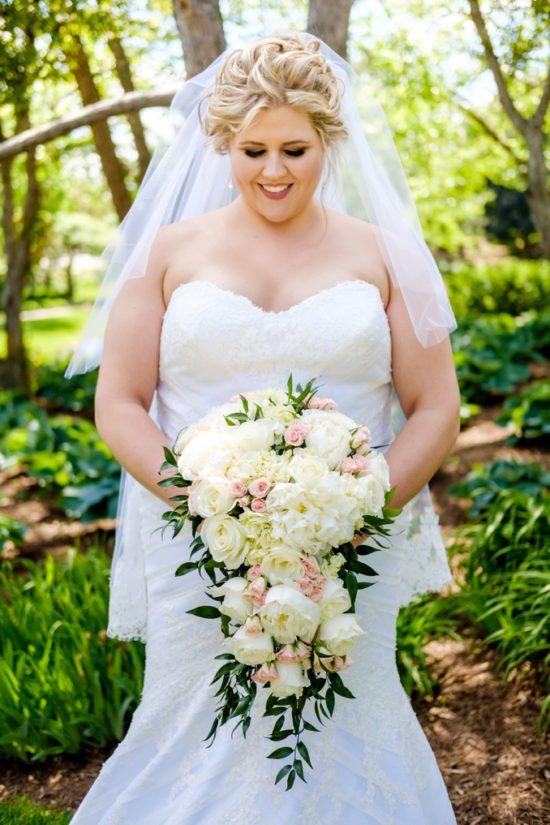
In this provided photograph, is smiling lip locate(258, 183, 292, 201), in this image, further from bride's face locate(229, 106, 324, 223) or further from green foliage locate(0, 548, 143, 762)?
green foliage locate(0, 548, 143, 762)

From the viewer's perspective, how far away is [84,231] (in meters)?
27.4

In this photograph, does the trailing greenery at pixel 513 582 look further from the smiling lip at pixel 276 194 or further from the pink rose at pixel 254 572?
the smiling lip at pixel 276 194

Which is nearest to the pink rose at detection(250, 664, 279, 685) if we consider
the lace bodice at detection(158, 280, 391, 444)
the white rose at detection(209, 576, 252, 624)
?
the white rose at detection(209, 576, 252, 624)

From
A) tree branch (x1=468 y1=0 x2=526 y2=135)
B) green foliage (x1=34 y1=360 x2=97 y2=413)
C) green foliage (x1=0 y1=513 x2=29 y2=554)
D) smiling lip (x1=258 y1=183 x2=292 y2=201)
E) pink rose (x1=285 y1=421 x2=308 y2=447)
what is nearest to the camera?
pink rose (x1=285 y1=421 x2=308 y2=447)

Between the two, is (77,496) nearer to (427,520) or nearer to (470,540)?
(470,540)

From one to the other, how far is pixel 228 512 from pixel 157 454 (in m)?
0.64

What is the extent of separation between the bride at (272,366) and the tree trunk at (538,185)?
276cm

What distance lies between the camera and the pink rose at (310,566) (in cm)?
196

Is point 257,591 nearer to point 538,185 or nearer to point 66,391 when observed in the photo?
point 538,185

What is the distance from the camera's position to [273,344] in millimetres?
2592

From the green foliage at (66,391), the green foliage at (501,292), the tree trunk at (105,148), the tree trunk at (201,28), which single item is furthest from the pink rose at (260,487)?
the green foliage at (501,292)

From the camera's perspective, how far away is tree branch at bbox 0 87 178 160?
443 cm

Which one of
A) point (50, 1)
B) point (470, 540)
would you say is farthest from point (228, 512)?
point (50, 1)

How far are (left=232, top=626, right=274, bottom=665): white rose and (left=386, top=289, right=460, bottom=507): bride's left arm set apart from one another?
2.55ft
